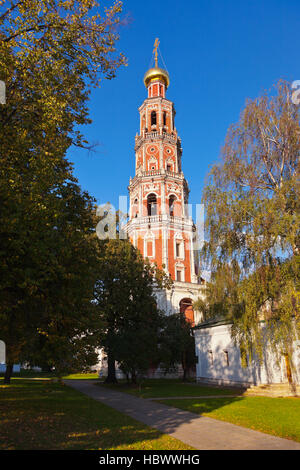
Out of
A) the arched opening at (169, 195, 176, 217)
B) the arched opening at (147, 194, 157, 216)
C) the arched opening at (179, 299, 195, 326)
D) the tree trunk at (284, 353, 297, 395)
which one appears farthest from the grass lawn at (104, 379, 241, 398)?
the arched opening at (169, 195, 176, 217)

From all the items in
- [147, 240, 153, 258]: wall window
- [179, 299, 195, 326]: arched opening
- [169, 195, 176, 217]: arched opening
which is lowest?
[179, 299, 195, 326]: arched opening

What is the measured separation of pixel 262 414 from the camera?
45.3 feet

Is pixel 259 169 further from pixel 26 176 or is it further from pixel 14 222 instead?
pixel 14 222

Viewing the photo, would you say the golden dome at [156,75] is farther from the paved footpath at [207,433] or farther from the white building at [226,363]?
the paved footpath at [207,433]

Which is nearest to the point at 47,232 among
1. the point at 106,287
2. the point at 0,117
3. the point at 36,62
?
the point at 0,117

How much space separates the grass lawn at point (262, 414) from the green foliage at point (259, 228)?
257 cm

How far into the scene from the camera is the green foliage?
16.8m

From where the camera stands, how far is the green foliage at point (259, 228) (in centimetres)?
1681

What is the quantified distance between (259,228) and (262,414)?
8.18 metres

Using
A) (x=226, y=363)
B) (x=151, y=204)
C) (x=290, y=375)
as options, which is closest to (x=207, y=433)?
(x=290, y=375)

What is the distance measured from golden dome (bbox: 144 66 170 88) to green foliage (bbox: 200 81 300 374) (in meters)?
44.1

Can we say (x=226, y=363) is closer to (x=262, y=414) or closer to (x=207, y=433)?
(x=262, y=414)

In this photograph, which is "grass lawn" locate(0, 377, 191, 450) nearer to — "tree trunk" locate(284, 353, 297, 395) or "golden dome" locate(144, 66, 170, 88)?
"tree trunk" locate(284, 353, 297, 395)

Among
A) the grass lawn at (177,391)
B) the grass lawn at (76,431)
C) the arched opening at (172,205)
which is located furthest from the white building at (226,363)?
the arched opening at (172,205)
